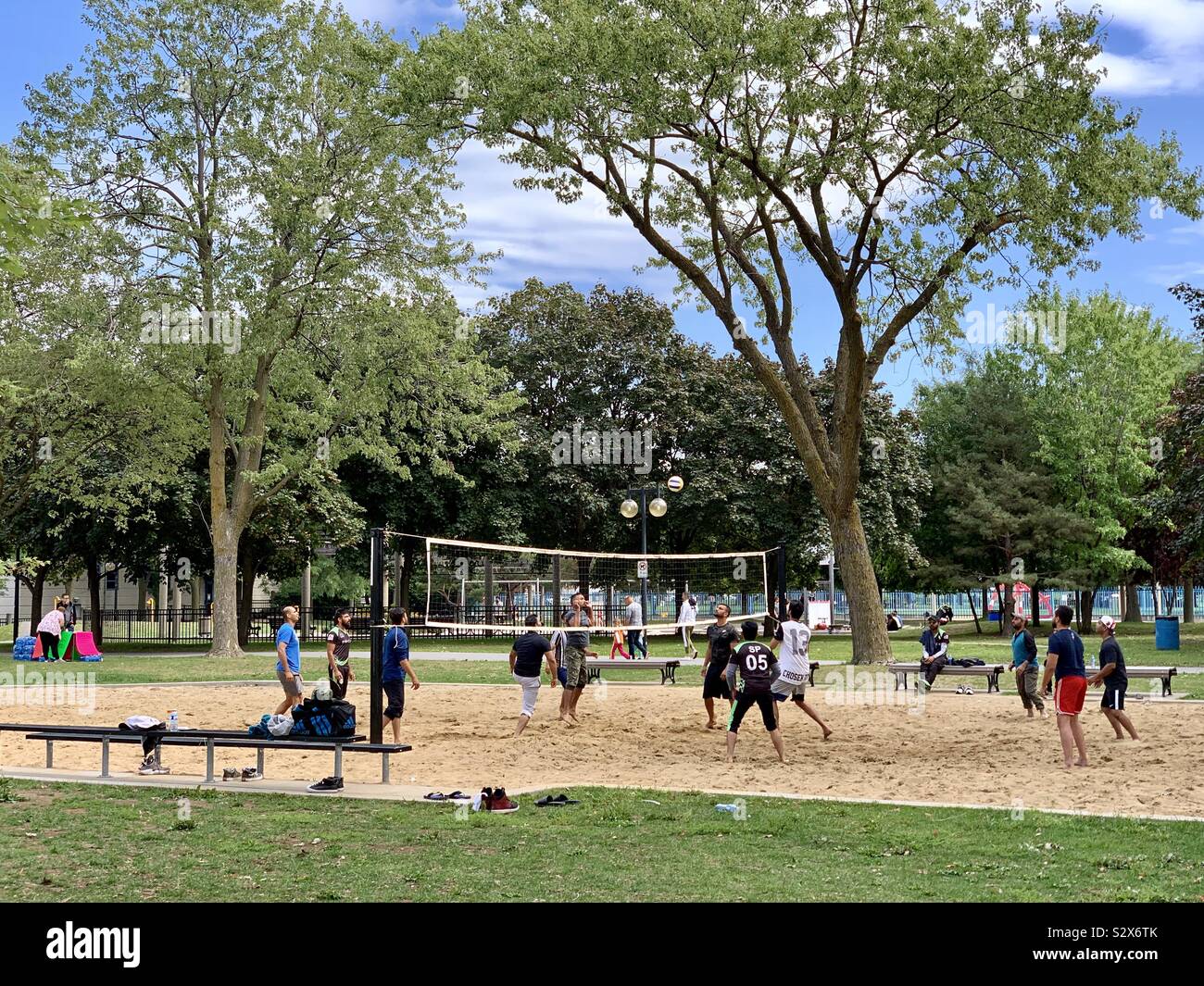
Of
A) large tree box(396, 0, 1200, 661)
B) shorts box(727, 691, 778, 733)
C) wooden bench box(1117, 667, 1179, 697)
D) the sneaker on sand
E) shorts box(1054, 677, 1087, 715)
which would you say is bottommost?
the sneaker on sand

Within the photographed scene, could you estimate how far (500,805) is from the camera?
10.3 meters

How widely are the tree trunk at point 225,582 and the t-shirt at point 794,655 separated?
2125 centimetres

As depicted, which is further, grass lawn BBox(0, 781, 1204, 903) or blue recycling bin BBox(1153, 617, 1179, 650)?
blue recycling bin BBox(1153, 617, 1179, 650)

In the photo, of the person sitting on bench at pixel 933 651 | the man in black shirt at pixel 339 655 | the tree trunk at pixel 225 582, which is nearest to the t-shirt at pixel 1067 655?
the person sitting on bench at pixel 933 651

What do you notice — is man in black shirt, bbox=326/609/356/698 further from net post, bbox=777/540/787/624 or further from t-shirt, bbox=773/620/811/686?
net post, bbox=777/540/787/624

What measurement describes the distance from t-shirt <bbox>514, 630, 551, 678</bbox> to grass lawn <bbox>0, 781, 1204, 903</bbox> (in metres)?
4.04

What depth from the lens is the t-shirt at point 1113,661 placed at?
13797 mm

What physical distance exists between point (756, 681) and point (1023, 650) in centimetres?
575

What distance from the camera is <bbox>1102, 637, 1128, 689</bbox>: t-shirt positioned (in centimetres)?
1380

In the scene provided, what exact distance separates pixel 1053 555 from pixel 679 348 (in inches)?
618

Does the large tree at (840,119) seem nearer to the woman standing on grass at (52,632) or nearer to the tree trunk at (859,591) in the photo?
the tree trunk at (859,591)

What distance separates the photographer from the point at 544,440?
143 feet

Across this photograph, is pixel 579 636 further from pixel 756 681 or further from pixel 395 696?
pixel 756 681

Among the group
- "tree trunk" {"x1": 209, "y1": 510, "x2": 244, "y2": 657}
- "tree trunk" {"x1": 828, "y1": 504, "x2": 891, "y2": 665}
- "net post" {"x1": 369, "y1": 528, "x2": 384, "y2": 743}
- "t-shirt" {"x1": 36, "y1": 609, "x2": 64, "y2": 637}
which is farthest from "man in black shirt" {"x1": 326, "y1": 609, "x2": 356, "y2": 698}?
"t-shirt" {"x1": 36, "y1": 609, "x2": 64, "y2": 637}
